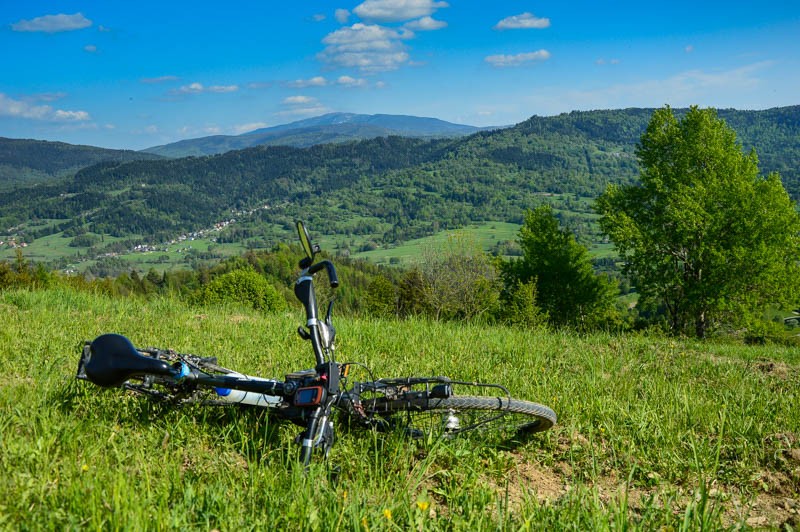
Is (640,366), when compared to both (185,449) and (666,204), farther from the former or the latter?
(666,204)

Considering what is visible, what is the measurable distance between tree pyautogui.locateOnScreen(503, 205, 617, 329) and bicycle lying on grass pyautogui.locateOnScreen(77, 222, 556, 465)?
2861 centimetres

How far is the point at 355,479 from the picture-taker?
307 centimetres

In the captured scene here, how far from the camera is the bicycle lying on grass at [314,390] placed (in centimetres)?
312

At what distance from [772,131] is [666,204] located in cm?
20091

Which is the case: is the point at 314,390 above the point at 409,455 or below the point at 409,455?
above

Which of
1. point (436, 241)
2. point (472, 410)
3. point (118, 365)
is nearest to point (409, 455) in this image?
point (472, 410)

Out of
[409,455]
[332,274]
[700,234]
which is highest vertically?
[332,274]

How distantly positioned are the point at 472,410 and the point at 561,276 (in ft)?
100

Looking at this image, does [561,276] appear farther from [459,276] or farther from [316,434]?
[316,434]

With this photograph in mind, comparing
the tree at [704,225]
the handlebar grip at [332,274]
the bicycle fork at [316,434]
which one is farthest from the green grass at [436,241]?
the bicycle fork at [316,434]

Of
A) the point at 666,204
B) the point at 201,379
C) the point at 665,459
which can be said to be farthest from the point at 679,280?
the point at 201,379

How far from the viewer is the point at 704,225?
974 inches

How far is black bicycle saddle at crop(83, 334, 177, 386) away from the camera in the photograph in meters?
3.20

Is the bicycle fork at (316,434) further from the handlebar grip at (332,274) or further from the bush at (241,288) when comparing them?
the bush at (241,288)
